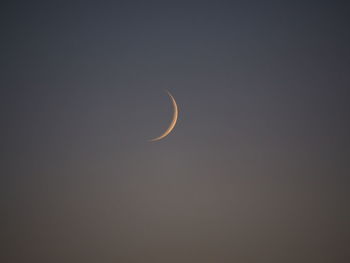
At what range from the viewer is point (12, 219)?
3.42m

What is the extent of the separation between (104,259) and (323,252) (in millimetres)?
2625

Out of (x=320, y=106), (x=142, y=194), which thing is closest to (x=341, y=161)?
(x=320, y=106)

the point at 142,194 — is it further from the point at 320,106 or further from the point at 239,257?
the point at 320,106

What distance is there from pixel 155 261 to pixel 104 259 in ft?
1.99

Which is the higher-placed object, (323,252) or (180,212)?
(180,212)

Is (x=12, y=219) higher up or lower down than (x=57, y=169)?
lower down

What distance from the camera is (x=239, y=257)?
137 inches

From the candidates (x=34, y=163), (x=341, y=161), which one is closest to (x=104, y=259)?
(x=34, y=163)

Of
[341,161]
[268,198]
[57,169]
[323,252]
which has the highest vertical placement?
[57,169]

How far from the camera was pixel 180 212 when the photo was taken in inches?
139

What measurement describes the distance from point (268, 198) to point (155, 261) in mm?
1561

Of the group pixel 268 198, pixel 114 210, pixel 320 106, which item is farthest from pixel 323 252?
pixel 114 210

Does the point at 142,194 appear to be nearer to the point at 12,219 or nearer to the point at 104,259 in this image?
the point at 104,259

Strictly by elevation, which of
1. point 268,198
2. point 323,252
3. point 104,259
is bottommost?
point 323,252
